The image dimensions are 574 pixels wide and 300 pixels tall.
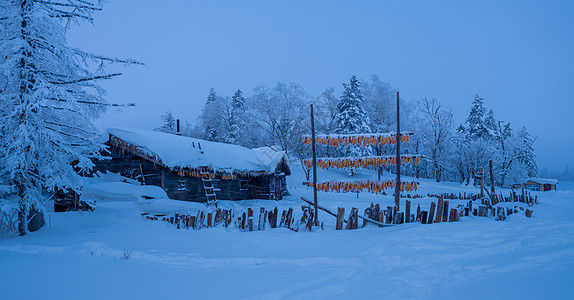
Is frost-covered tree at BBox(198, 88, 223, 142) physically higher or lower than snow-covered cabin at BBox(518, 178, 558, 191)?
higher

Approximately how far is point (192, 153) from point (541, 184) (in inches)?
2302

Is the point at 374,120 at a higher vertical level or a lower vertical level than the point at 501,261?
higher

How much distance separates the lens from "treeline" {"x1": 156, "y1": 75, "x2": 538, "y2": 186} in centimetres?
3822

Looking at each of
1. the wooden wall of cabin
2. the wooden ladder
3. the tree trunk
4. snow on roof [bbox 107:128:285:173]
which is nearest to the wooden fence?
the tree trunk

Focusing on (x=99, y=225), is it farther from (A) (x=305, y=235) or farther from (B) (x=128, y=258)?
(A) (x=305, y=235)

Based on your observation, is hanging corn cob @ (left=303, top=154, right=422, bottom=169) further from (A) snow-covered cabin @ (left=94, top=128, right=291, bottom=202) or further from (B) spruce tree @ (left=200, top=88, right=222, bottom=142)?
(B) spruce tree @ (left=200, top=88, right=222, bottom=142)

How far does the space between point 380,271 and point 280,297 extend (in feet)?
5.80

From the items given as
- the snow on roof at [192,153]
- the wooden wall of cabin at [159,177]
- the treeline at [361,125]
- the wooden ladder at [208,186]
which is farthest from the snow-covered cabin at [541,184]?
the wooden wall of cabin at [159,177]

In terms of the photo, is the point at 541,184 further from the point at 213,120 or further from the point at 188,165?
the point at 188,165

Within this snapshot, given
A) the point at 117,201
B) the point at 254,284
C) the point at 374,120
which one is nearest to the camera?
the point at 254,284

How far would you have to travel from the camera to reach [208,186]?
1927 cm

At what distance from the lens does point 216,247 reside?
6945mm

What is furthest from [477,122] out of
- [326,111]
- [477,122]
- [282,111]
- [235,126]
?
[235,126]

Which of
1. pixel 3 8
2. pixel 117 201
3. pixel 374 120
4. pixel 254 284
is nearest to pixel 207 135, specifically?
pixel 374 120
